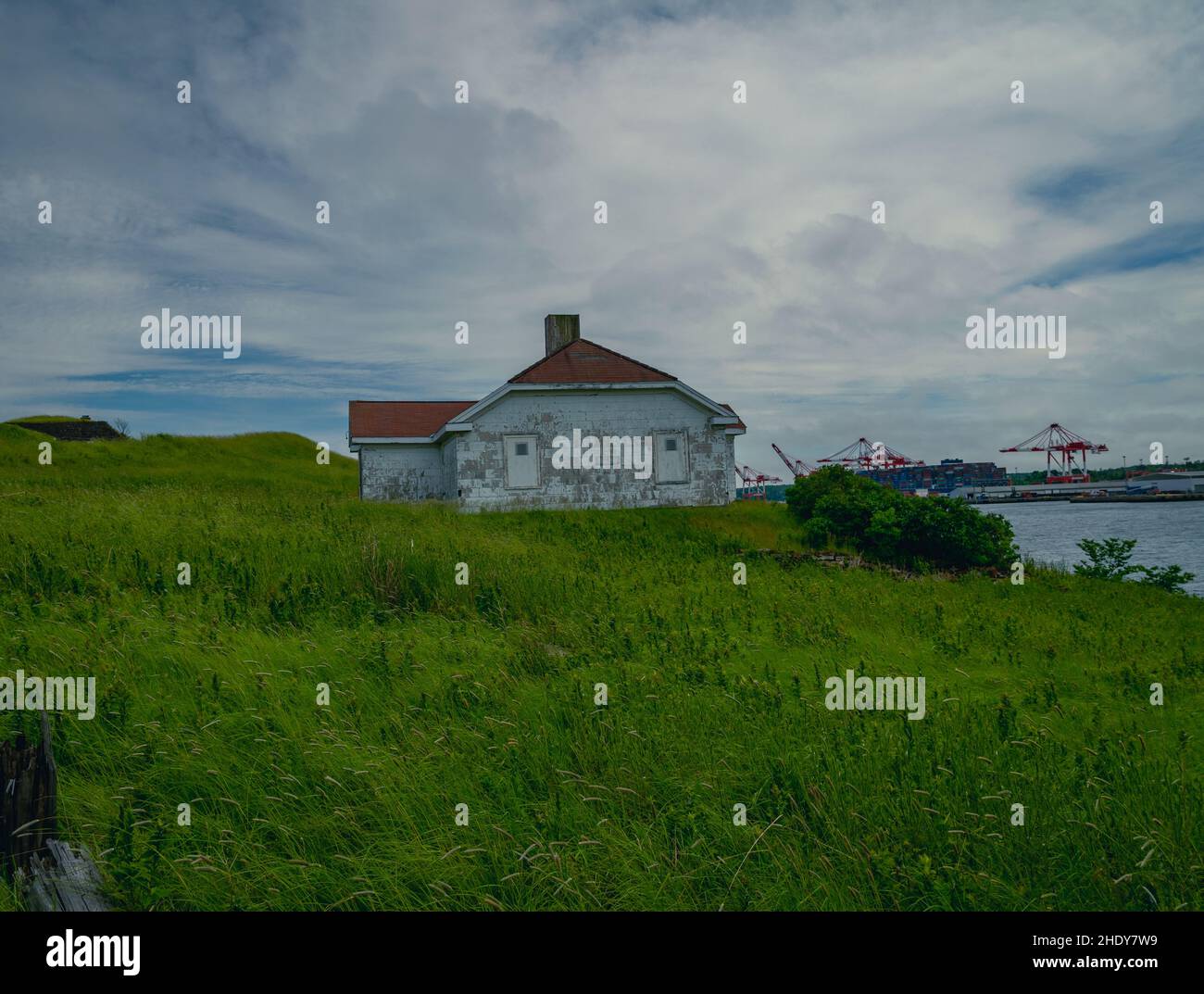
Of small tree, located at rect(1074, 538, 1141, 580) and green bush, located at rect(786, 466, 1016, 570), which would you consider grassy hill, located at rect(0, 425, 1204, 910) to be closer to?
green bush, located at rect(786, 466, 1016, 570)

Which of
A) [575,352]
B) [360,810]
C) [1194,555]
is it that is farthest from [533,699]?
[1194,555]

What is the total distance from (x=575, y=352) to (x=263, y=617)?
19.3m

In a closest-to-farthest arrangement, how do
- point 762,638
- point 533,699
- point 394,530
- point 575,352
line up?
point 533,699 → point 762,638 → point 394,530 → point 575,352

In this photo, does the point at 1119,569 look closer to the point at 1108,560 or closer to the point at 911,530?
the point at 1108,560

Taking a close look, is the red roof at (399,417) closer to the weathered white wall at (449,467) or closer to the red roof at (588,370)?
the weathered white wall at (449,467)

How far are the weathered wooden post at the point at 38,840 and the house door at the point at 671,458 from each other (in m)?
23.4

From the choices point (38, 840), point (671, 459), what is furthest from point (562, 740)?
point (671, 459)

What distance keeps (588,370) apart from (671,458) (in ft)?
14.1

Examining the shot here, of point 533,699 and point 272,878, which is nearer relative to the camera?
point 272,878

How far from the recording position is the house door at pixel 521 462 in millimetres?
26203

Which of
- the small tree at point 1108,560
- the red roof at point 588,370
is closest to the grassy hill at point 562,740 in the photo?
the small tree at point 1108,560

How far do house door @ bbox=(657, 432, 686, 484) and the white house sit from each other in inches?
1.3
